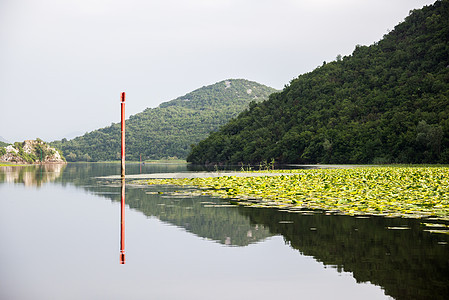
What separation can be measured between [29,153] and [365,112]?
79877 millimetres

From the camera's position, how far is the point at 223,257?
8164mm

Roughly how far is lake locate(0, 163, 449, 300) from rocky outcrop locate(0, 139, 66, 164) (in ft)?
310

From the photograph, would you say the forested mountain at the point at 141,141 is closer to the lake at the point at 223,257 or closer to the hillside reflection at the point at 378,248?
the lake at the point at 223,257


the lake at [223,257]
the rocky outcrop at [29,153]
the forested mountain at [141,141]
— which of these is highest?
the forested mountain at [141,141]

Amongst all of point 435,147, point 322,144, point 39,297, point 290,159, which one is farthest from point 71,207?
point 290,159

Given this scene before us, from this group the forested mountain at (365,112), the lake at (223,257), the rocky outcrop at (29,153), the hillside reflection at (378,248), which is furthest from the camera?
the rocky outcrop at (29,153)

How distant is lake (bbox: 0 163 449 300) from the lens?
6.22 meters

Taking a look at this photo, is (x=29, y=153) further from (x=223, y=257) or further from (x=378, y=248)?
(x=378, y=248)

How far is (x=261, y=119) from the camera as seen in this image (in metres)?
137

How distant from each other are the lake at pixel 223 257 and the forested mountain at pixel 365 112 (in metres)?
65.4

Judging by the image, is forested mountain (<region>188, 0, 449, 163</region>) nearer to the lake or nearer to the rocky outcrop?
the rocky outcrop

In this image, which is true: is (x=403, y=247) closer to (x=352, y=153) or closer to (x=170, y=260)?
(x=170, y=260)

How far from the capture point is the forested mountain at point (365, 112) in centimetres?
8056

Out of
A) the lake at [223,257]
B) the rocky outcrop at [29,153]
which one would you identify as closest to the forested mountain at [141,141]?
the rocky outcrop at [29,153]
